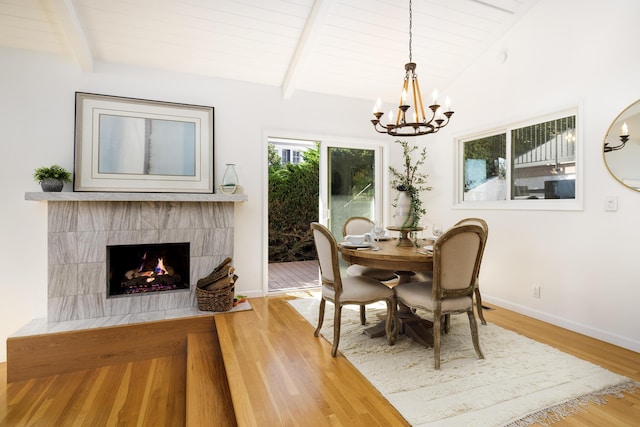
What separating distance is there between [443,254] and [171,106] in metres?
3.10

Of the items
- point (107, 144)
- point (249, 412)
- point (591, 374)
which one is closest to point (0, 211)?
point (107, 144)

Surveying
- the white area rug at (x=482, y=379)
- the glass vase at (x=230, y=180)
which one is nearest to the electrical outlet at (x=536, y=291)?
the white area rug at (x=482, y=379)

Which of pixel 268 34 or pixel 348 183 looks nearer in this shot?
pixel 268 34

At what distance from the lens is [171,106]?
3.48m

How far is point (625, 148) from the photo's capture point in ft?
8.25

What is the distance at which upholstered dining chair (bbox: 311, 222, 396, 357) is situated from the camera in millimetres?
2346

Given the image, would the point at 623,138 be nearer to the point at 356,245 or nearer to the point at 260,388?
the point at 356,245

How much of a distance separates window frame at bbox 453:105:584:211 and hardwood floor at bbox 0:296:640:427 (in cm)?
113

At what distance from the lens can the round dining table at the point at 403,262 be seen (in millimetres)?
2250

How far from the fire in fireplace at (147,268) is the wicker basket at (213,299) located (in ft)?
1.36

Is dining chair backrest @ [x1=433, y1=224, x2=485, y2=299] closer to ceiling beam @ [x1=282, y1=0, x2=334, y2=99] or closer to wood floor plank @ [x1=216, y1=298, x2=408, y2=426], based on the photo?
wood floor plank @ [x1=216, y1=298, x2=408, y2=426]

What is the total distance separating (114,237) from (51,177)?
73cm

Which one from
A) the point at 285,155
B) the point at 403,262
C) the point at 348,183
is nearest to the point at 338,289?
the point at 403,262

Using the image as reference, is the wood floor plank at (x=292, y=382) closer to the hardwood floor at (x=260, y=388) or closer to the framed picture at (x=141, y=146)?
the hardwood floor at (x=260, y=388)
